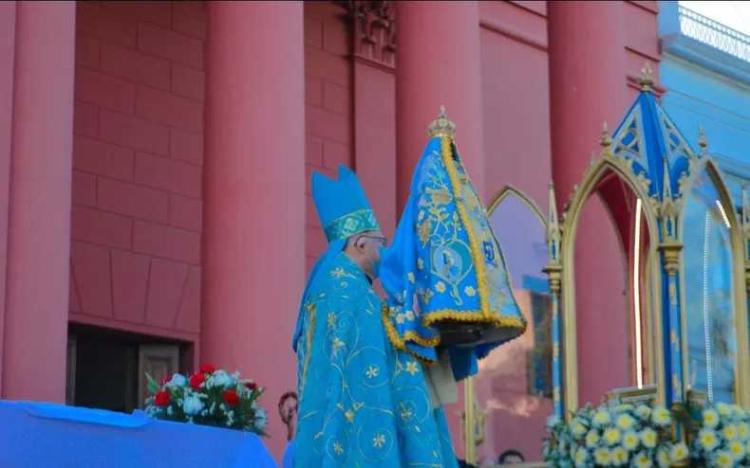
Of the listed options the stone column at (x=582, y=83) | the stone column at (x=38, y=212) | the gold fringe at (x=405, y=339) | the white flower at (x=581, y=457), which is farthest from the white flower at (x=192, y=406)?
the stone column at (x=582, y=83)

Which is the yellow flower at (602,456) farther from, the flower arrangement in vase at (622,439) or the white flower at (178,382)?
the white flower at (178,382)

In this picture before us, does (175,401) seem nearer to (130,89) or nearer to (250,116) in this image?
(250,116)

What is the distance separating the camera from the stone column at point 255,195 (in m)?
10.7

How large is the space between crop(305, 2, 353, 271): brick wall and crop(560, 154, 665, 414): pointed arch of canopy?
4.06 metres

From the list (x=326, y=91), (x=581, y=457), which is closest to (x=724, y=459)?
(x=581, y=457)

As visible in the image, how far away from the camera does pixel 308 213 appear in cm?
1420

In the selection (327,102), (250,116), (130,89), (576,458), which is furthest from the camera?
(327,102)

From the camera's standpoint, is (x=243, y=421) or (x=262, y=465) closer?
(x=262, y=465)

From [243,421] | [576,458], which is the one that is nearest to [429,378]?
[243,421]

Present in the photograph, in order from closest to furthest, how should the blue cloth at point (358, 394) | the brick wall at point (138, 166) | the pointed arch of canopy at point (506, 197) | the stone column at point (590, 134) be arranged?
1. the blue cloth at point (358, 394)
2. the pointed arch of canopy at point (506, 197)
3. the brick wall at point (138, 166)
4. the stone column at point (590, 134)

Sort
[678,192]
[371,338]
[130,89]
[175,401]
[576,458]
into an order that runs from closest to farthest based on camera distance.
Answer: [371,338], [175,401], [576,458], [678,192], [130,89]

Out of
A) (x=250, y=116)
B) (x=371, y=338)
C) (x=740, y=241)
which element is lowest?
(x=371, y=338)

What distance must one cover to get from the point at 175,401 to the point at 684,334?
9.25ft

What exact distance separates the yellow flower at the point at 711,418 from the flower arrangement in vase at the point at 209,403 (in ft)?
7.05
